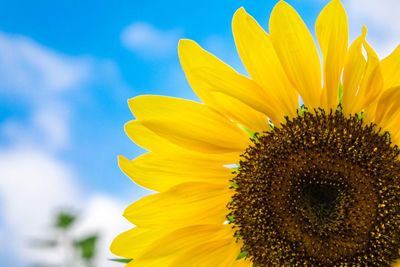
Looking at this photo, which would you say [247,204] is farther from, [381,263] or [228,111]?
[381,263]

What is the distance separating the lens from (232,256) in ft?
10.8

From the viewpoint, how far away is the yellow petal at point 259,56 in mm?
2928

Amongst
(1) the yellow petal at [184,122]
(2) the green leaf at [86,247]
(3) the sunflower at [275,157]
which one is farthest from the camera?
(2) the green leaf at [86,247]

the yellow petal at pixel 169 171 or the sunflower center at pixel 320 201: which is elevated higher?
the yellow petal at pixel 169 171

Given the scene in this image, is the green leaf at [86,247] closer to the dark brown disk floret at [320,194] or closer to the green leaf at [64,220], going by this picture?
the green leaf at [64,220]

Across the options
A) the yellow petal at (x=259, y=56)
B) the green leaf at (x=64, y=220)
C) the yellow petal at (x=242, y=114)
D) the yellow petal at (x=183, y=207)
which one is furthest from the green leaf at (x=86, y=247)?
the yellow petal at (x=259, y=56)

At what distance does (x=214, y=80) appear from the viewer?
2.93 m

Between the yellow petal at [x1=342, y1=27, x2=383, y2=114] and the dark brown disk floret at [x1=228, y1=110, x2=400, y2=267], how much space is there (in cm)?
7

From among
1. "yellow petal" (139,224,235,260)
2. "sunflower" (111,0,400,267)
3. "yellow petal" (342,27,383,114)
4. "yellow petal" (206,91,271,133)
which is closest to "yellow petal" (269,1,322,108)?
→ "sunflower" (111,0,400,267)

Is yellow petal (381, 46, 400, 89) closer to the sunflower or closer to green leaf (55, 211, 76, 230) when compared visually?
the sunflower

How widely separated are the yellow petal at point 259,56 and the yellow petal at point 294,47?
0.06 meters

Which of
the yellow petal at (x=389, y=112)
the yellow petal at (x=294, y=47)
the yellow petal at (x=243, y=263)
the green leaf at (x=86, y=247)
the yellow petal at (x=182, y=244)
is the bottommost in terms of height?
the yellow petal at (x=243, y=263)

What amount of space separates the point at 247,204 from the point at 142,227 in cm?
57

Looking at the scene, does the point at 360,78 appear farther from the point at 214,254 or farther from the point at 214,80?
the point at 214,254
